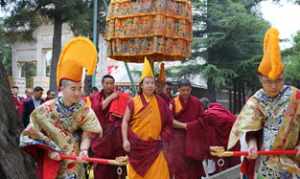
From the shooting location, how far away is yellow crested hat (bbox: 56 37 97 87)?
13.9 ft

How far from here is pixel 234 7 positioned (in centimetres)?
1814

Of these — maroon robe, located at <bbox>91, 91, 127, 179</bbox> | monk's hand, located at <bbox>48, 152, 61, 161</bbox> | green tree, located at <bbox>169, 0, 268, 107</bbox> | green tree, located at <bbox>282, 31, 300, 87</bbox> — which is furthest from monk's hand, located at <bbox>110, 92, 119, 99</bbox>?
green tree, located at <bbox>282, 31, 300, 87</bbox>

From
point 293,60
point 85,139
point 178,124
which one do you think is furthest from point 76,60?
Answer: point 293,60

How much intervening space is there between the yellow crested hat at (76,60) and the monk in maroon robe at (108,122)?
1967mm

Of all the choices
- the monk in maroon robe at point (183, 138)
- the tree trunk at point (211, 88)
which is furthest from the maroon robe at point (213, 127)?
the tree trunk at point (211, 88)

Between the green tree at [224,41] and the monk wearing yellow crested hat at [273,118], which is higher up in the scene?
the green tree at [224,41]

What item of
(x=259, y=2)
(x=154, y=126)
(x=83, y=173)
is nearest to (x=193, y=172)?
(x=154, y=126)

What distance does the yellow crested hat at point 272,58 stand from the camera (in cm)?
411

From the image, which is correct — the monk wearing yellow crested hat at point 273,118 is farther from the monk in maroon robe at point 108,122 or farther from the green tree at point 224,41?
the green tree at point 224,41

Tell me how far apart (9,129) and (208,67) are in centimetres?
1366

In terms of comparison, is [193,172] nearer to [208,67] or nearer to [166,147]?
[166,147]

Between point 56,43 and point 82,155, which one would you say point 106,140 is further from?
point 56,43

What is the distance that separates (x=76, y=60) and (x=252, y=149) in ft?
5.14

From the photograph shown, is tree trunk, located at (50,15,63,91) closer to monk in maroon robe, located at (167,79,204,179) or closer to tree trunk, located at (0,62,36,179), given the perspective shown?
monk in maroon robe, located at (167,79,204,179)
